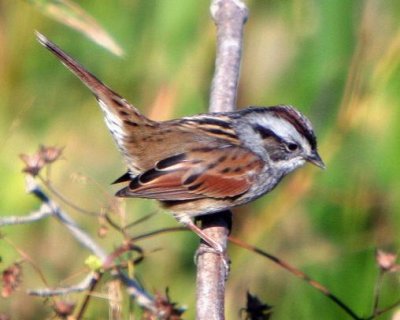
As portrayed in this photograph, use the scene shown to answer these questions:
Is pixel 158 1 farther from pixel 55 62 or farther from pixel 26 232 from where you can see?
pixel 26 232

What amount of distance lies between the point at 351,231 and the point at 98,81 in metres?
1.22

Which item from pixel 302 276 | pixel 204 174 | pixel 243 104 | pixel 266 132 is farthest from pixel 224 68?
pixel 302 276

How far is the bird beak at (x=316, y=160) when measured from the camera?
16.1 feet

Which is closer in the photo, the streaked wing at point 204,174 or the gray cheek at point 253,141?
the streaked wing at point 204,174

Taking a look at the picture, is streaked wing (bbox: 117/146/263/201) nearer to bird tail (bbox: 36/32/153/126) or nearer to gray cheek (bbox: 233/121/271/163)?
gray cheek (bbox: 233/121/271/163)

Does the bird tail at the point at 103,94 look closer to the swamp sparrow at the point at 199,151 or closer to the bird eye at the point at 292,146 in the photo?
the swamp sparrow at the point at 199,151

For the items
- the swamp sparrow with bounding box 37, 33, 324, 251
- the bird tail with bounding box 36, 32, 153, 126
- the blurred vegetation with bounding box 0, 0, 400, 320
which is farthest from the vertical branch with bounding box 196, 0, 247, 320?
the bird tail with bounding box 36, 32, 153, 126

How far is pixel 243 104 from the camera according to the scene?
5.50 meters

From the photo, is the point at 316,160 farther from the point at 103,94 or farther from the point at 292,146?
the point at 103,94

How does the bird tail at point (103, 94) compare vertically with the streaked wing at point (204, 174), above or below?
above

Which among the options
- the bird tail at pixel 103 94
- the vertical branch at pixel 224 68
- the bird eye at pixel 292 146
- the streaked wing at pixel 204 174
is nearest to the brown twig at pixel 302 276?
the vertical branch at pixel 224 68

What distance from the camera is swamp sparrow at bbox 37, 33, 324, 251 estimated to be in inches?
194

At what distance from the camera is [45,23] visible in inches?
212

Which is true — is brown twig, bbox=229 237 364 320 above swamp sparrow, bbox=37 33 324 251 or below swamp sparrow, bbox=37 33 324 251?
below
